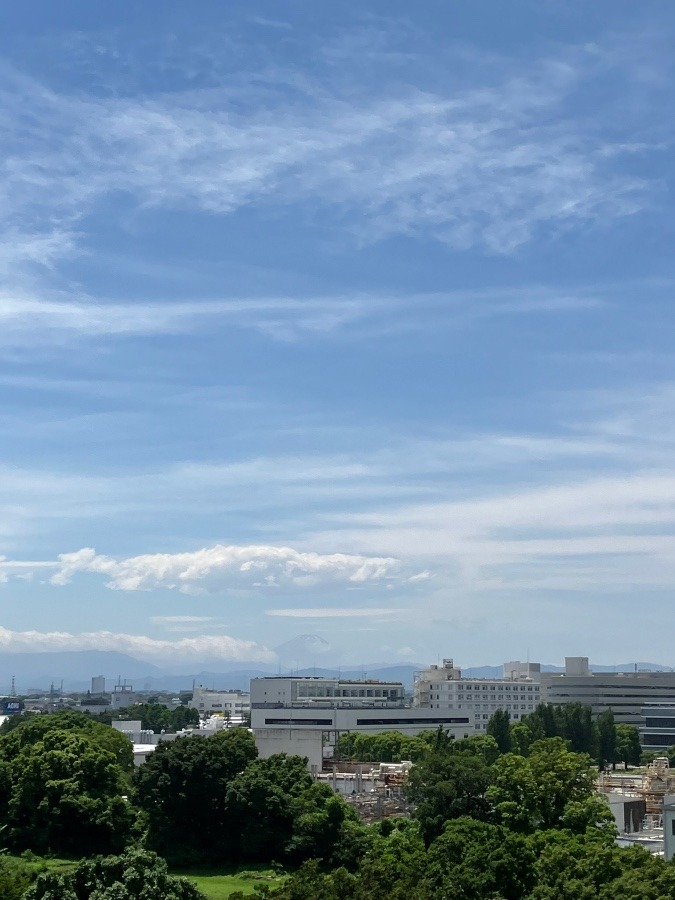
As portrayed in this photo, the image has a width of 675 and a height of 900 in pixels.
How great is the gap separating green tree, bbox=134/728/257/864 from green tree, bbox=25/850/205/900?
76.6 feet

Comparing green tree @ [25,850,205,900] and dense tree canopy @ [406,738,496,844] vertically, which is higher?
green tree @ [25,850,205,900]

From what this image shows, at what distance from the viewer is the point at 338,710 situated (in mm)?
85625

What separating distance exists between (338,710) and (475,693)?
96.1ft

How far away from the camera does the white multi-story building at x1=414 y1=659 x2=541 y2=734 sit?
109 metres

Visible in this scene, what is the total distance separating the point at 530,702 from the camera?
4550 inches

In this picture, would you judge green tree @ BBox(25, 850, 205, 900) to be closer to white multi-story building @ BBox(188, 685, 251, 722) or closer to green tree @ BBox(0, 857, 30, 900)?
green tree @ BBox(0, 857, 30, 900)


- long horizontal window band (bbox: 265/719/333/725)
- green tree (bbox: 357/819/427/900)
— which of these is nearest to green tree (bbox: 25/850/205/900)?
green tree (bbox: 357/819/427/900)

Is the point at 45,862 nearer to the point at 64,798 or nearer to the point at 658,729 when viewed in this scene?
the point at 64,798

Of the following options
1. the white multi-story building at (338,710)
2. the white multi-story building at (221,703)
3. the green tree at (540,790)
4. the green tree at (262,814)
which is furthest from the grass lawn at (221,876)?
the white multi-story building at (221,703)

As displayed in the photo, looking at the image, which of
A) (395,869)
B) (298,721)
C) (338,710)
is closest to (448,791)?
(395,869)

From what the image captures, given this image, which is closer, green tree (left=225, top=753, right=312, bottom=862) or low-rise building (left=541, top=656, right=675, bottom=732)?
green tree (left=225, top=753, right=312, bottom=862)

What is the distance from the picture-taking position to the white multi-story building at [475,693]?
109m

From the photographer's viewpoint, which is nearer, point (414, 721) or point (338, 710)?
point (338, 710)

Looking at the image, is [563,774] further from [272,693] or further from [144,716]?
[144,716]
